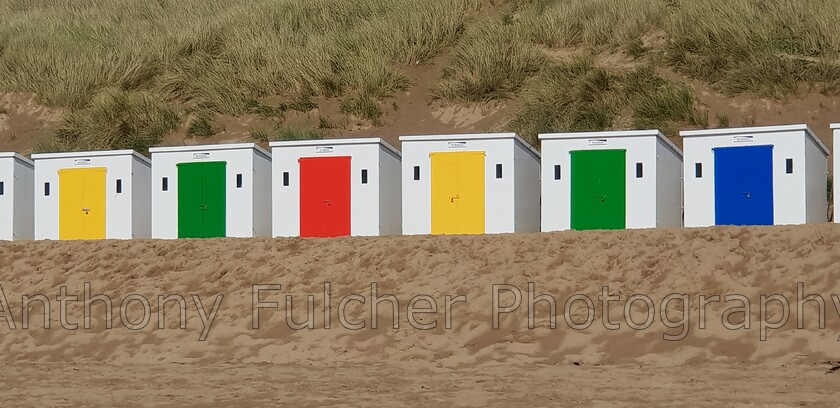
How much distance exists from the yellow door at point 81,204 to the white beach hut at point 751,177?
10174mm

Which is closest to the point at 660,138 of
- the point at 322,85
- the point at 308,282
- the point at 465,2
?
the point at 308,282

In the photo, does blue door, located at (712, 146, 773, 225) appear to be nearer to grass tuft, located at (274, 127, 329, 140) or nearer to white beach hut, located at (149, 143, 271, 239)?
white beach hut, located at (149, 143, 271, 239)

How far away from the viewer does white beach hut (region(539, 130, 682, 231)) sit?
21422 millimetres

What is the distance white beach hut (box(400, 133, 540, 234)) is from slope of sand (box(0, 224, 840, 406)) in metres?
0.83

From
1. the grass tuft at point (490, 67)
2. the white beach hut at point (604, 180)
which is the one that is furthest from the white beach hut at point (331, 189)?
the grass tuft at point (490, 67)

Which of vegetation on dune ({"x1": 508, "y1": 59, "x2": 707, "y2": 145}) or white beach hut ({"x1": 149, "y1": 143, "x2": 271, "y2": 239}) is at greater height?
vegetation on dune ({"x1": 508, "y1": 59, "x2": 707, "y2": 145})

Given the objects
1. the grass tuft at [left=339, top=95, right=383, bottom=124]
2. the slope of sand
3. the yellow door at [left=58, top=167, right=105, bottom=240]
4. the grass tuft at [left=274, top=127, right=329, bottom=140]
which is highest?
the grass tuft at [left=339, top=95, right=383, bottom=124]

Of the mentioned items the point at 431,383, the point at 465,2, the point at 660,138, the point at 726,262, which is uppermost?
the point at 465,2

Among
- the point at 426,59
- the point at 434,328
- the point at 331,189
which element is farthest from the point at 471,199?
the point at 426,59

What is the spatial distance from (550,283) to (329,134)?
50.0ft

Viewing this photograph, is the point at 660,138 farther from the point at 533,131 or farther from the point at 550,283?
the point at 533,131

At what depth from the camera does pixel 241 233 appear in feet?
75.9

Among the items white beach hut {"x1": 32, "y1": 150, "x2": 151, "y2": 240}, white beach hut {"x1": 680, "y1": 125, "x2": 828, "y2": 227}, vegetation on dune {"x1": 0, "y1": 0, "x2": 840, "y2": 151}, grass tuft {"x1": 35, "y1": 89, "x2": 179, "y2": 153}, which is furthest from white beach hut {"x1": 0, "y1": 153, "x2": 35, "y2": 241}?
white beach hut {"x1": 680, "y1": 125, "x2": 828, "y2": 227}

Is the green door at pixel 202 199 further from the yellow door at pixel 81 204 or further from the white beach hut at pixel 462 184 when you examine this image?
the white beach hut at pixel 462 184
